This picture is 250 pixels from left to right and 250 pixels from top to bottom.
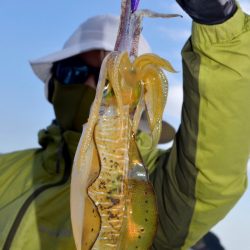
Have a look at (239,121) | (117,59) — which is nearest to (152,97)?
(117,59)

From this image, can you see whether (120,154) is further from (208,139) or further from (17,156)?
(17,156)

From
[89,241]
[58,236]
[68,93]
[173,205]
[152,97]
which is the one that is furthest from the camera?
[68,93]

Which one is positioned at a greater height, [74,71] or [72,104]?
[74,71]

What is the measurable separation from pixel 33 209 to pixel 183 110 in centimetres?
93

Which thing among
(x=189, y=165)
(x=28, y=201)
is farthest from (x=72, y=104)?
(x=189, y=165)

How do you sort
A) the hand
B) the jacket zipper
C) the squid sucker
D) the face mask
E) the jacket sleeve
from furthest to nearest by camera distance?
the face mask, the jacket zipper, the jacket sleeve, the hand, the squid sucker

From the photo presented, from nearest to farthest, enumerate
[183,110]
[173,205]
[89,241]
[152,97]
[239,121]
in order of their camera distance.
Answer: [89,241] → [152,97] → [239,121] → [183,110] → [173,205]

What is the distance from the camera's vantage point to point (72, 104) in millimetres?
3037

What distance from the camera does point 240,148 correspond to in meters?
2.06

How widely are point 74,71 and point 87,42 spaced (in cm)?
19

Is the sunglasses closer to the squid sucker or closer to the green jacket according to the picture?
the green jacket

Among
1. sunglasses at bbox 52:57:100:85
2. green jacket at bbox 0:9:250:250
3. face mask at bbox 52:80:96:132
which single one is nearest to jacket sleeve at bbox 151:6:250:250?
green jacket at bbox 0:9:250:250

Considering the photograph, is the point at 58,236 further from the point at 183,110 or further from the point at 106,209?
the point at 106,209

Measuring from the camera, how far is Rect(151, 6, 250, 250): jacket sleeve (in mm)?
1870
